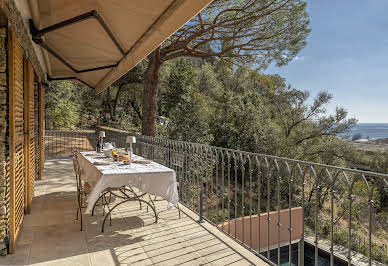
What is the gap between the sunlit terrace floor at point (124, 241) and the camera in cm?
270

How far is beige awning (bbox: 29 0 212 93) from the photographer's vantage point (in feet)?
8.13

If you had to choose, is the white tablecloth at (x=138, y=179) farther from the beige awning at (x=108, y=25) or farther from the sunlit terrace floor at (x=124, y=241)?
the beige awning at (x=108, y=25)

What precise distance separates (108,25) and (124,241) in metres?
2.44

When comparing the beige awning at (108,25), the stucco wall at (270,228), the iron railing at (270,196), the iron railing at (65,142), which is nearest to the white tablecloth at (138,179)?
the iron railing at (270,196)

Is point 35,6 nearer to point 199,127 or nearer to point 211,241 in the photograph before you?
point 211,241

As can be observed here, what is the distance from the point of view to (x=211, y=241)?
3.15 m

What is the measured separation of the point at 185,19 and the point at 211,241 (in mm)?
2304

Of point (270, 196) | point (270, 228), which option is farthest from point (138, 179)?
point (270, 196)

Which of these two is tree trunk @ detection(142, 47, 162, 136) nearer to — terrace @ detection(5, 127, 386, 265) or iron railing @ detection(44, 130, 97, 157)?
iron railing @ detection(44, 130, 97, 157)

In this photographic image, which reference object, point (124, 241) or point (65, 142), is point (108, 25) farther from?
point (65, 142)

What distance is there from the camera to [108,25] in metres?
3.24

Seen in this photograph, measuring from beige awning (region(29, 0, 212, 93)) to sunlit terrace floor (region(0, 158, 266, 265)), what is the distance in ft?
7.14

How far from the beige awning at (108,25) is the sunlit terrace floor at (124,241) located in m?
2.18

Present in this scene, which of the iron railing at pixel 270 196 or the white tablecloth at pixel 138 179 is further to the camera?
the white tablecloth at pixel 138 179
